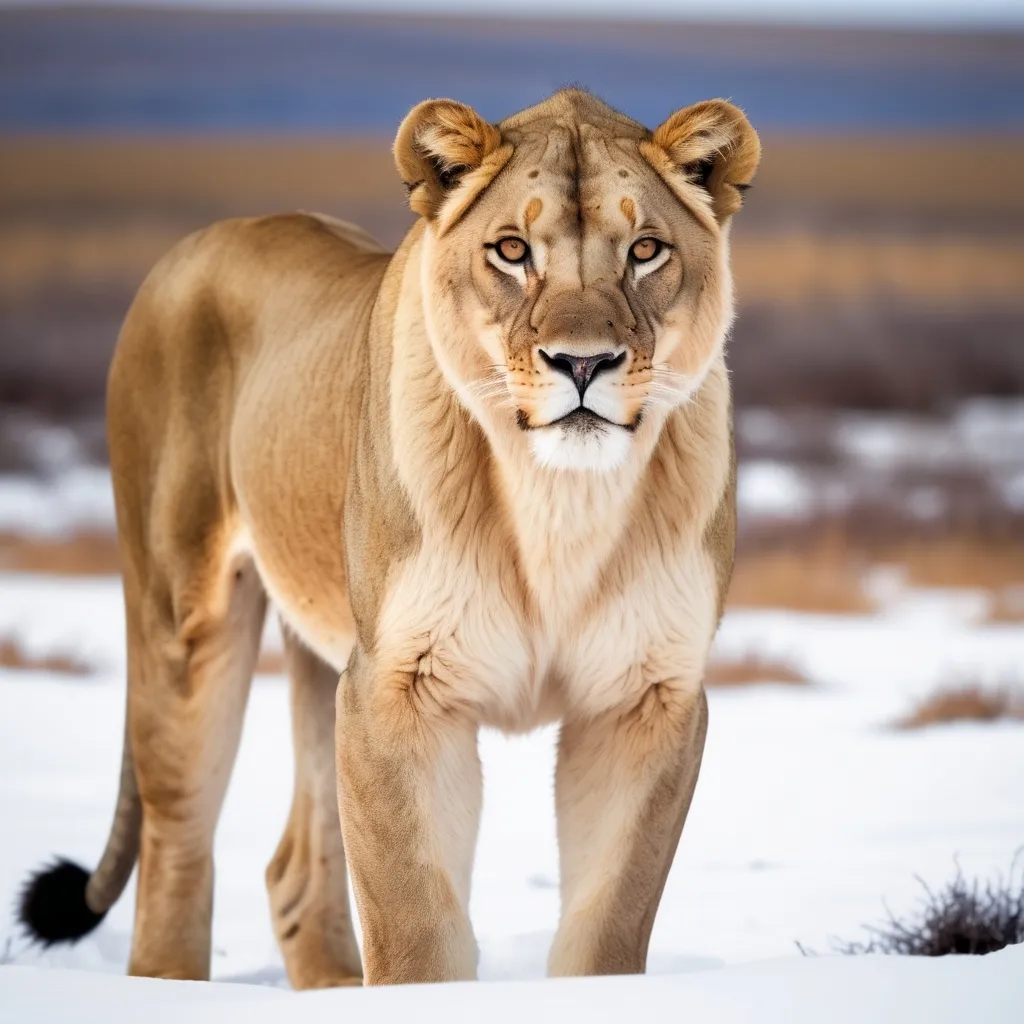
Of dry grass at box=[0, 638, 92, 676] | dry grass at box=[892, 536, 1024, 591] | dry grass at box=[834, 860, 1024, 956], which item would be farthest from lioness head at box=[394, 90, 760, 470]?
dry grass at box=[892, 536, 1024, 591]

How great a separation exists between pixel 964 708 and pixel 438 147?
4757mm

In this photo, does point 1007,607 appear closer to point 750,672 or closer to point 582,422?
point 750,672

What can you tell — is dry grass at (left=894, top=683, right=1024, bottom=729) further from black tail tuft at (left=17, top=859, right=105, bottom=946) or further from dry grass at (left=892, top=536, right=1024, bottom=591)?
dry grass at (left=892, top=536, right=1024, bottom=591)

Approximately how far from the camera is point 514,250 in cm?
296

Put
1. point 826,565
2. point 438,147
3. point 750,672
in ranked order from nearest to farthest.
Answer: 1. point 438,147
2. point 750,672
3. point 826,565

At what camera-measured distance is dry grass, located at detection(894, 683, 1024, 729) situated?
7195 millimetres

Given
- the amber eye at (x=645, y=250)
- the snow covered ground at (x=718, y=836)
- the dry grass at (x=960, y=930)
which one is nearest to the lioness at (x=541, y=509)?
the amber eye at (x=645, y=250)

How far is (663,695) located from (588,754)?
0.20 metres

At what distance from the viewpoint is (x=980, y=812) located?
575 cm

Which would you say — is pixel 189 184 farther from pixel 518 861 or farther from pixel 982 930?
pixel 982 930

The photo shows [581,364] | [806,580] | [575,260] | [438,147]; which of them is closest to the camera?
[581,364]

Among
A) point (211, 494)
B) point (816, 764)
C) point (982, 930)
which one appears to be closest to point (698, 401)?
point (211, 494)

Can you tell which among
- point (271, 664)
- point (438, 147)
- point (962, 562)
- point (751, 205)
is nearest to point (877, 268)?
point (751, 205)

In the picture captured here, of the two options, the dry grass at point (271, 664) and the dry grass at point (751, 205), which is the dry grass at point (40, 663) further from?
the dry grass at point (751, 205)
